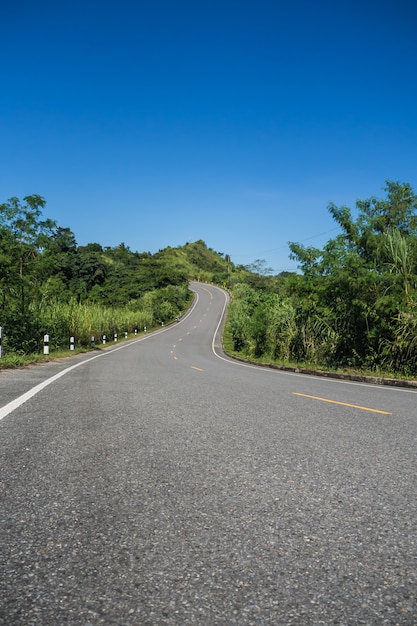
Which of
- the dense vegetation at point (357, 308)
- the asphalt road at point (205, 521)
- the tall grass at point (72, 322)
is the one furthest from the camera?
the tall grass at point (72, 322)

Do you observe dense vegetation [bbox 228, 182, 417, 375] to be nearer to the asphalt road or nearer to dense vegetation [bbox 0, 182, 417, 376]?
dense vegetation [bbox 0, 182, 417, 376]

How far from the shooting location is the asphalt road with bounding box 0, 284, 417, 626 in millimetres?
1850

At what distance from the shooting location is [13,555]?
7.20ft

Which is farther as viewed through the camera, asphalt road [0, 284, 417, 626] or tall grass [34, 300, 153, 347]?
tall grass [34, 300, 153, 347]

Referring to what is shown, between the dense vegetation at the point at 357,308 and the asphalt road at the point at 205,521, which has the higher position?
the dense vegetation at the point at 357,308

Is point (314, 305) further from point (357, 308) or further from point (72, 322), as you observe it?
point (72, 322)

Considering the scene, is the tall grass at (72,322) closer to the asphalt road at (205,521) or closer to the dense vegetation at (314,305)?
the dense vegetation at (314,305)

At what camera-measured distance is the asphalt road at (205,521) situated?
6.07ft

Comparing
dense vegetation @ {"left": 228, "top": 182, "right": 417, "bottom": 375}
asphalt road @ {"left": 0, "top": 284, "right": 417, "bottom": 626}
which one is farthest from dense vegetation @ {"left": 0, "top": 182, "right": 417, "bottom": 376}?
asphalt road @ {"left": 0, "top": 284, "right": 417, "bottom": 626}

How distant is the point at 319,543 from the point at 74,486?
1.65 metres

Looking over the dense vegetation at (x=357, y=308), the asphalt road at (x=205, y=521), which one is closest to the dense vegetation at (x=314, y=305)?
the dense vegetation at (x=357, y=308)

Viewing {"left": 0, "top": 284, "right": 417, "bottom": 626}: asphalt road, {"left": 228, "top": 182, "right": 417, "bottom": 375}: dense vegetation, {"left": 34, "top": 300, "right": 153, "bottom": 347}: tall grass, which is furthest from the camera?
{"left": 34, "top": 300, "right": 153, "bottom": 347}: tall grass

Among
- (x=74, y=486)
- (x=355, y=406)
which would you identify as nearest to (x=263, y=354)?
(x=355, y=406)

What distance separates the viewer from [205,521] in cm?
263
